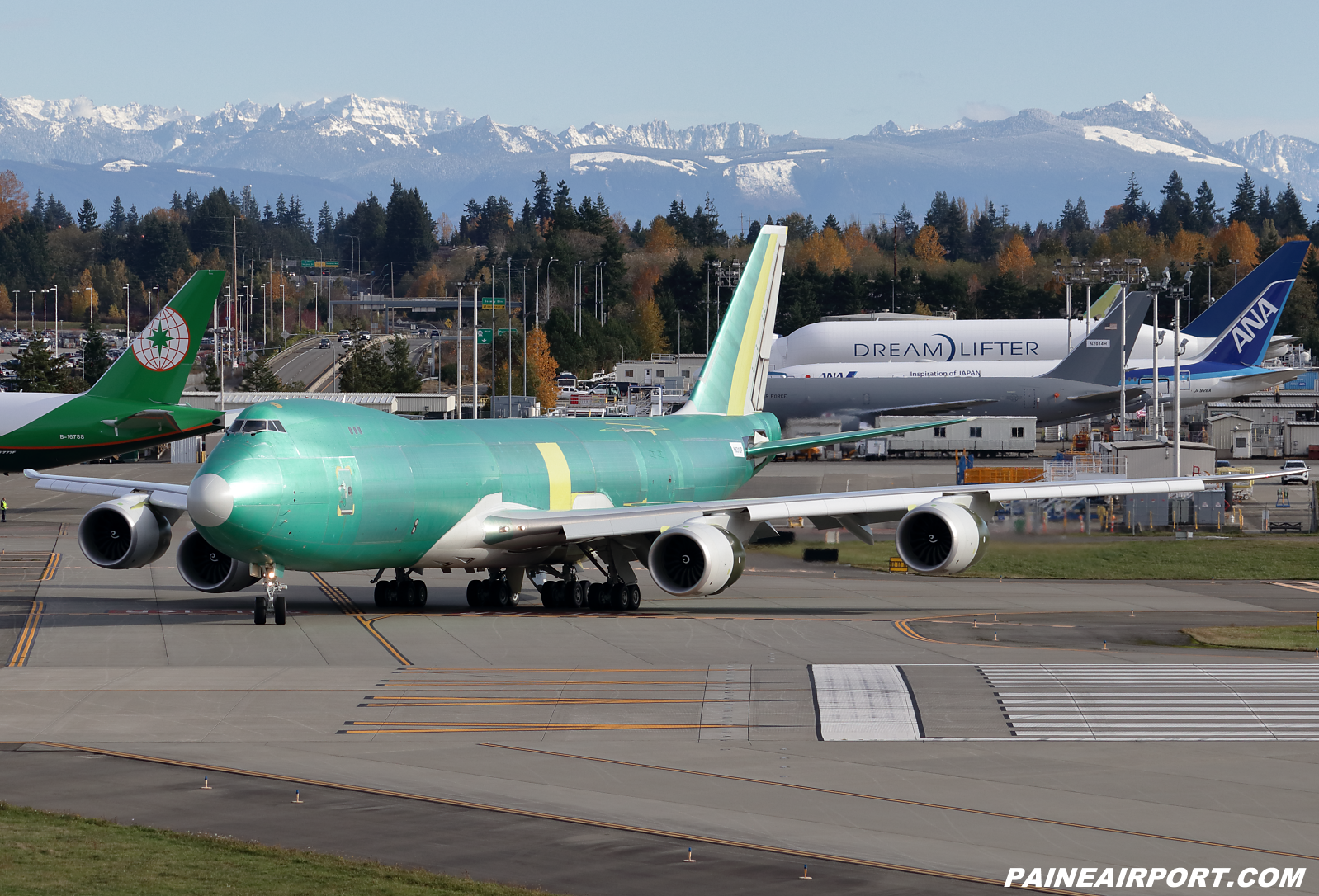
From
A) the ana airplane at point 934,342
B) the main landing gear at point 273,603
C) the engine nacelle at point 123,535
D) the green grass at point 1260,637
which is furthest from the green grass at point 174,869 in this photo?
the ana airplane at point 934,342

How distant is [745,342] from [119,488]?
21.5 metres

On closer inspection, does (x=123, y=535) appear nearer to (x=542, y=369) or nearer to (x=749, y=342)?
(x=749, y=342)

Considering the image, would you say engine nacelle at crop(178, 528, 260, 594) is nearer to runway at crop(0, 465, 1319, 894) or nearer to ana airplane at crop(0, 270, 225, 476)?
runway at crop(0, 465, 1319, 894)

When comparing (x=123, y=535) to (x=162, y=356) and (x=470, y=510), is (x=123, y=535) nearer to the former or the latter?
(x=470, y=510)

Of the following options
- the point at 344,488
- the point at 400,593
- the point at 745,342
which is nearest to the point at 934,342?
the point at 745,342

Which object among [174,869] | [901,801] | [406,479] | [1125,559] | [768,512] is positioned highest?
[406,479]

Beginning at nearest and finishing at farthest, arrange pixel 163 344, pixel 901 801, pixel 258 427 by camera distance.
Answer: pixel 901 801 < pixel 258 427 < pixel 163 344

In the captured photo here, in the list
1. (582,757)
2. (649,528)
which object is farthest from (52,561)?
(582,757)

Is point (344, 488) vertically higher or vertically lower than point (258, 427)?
lower

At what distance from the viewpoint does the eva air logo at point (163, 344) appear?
Answer: 6775 cm

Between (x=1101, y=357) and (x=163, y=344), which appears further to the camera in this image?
(x=1101, y=357)

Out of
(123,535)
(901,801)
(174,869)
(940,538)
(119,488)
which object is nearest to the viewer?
(174,869)

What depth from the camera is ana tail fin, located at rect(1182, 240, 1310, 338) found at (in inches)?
4311

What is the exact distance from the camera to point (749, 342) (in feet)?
169
